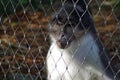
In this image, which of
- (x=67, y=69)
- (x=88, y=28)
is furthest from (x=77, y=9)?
(x=67, y=69)

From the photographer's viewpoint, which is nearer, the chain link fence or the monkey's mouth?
the monkey's mouth

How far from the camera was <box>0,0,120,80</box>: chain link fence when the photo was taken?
5176 mm

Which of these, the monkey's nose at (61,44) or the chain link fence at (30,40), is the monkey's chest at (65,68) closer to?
the monkey's nose at (61,44)

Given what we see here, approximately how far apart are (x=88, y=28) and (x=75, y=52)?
19 centimetres

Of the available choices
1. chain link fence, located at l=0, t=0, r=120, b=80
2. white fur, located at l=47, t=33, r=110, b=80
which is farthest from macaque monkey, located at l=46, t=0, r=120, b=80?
chain link fence, located at l=0, t=0, r=120, b=80

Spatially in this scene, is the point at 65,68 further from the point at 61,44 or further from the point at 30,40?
the point at 30,40

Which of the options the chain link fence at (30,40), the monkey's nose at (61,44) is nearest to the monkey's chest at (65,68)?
Result: the monkey's nose at (61,44)

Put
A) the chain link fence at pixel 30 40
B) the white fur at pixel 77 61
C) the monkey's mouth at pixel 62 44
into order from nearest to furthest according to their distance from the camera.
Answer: the monkey's mouth at pixel 62 44 < the white fur at pixel 77 61 < the chain link fence at pixel 30 40

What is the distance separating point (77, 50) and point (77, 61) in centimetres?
9

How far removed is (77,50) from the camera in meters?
4.45

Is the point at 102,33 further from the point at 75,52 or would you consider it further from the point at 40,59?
the point at 75,52

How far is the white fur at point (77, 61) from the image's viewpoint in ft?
14.6

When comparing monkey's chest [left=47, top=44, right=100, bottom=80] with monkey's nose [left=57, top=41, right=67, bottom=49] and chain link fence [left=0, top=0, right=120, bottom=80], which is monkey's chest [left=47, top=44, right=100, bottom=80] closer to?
monkey's nose [left=57, top=41, right=67, bottom=49]

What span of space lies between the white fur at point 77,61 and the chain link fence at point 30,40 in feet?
1.33
